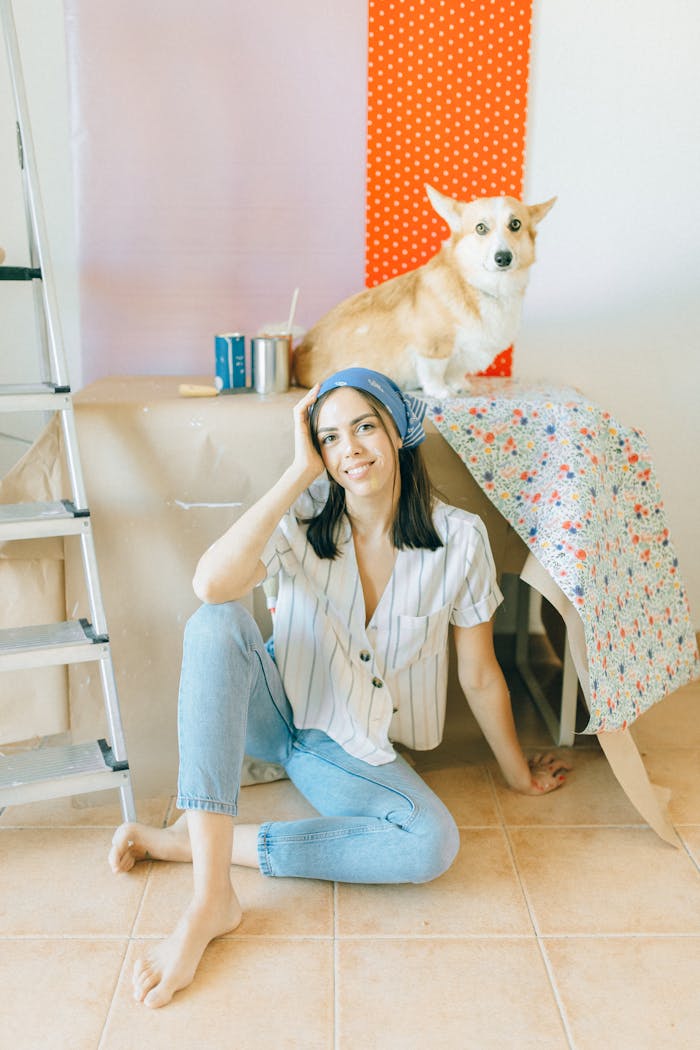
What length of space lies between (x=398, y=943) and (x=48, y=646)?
772mm

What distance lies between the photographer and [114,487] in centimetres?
182

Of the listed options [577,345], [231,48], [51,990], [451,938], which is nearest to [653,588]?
[577,345]

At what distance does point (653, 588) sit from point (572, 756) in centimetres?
41

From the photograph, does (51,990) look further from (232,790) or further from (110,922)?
(232,790)

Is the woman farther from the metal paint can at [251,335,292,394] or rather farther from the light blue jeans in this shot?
the metal paint can at [251,335,292,394]

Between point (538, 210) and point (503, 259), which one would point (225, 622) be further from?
point (538, 210)

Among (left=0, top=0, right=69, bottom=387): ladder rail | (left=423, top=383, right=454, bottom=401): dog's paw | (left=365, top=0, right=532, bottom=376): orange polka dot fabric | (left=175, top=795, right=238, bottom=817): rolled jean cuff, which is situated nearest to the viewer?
(left=175, top=795, right=238, bottom=817): rolled jean cuff

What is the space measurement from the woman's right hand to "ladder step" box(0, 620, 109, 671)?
0.47 meters

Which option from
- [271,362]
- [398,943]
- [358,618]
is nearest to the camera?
[398,943]

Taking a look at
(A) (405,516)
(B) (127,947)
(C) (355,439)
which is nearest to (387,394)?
(C) (355,439)

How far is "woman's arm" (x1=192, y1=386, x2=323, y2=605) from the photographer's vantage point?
5.08 ft

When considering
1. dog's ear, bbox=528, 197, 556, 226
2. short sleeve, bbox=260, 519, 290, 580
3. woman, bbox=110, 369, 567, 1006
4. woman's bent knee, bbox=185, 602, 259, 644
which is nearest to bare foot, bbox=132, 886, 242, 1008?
woman, bbox=110, 369, 567, 1006

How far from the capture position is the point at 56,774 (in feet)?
5.45

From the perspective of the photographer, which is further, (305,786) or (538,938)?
(305,786)
